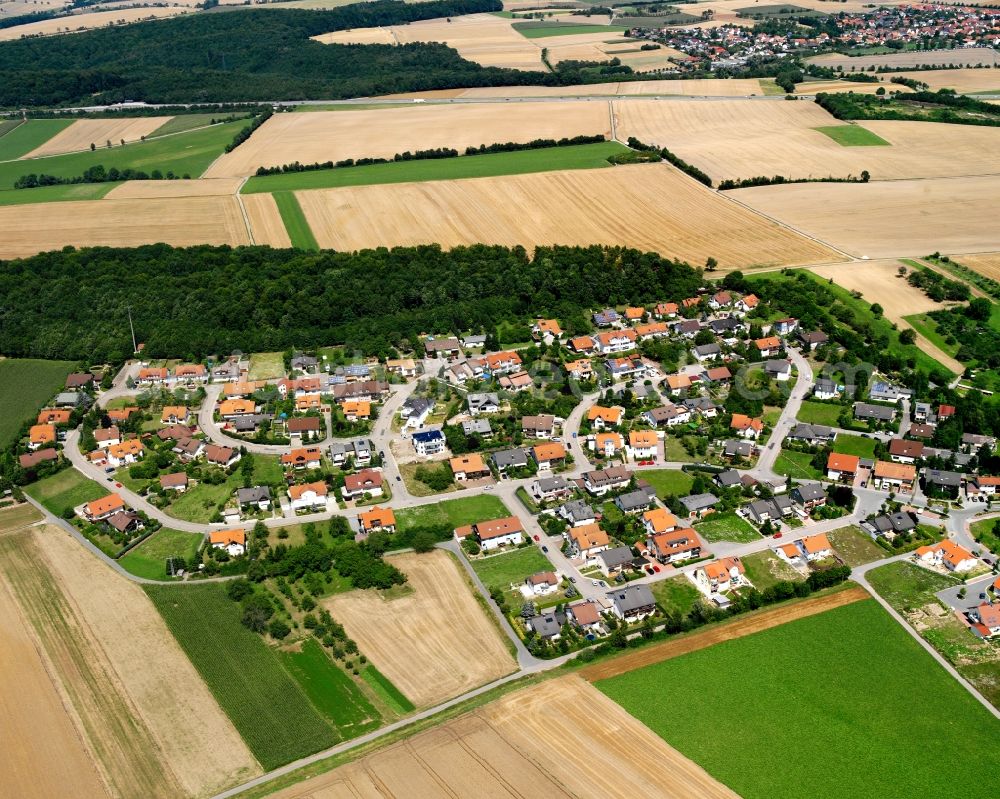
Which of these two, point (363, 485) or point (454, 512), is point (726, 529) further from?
point (363, 485)

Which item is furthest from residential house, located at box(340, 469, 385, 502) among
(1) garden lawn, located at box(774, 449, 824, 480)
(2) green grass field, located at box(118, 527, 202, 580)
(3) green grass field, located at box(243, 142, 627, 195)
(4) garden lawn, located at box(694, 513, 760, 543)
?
(3) green grass field, located at box(243, 142, 627, 195)

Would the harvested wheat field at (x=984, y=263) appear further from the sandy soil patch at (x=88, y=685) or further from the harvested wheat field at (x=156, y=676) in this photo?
the sandy soil patch at (x=88, y=685)

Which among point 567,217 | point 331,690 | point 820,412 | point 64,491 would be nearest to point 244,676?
Answer: point 331,690

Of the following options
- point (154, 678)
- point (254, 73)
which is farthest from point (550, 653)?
point (254, 73)

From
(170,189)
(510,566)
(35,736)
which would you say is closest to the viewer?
(35,736)

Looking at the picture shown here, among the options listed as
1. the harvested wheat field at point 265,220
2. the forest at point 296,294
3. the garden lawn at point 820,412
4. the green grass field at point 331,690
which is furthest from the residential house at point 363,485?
the harvested wheat field at point 265,220

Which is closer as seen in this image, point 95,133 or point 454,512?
point 454,512

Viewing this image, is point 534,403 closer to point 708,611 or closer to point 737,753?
point 708,611
